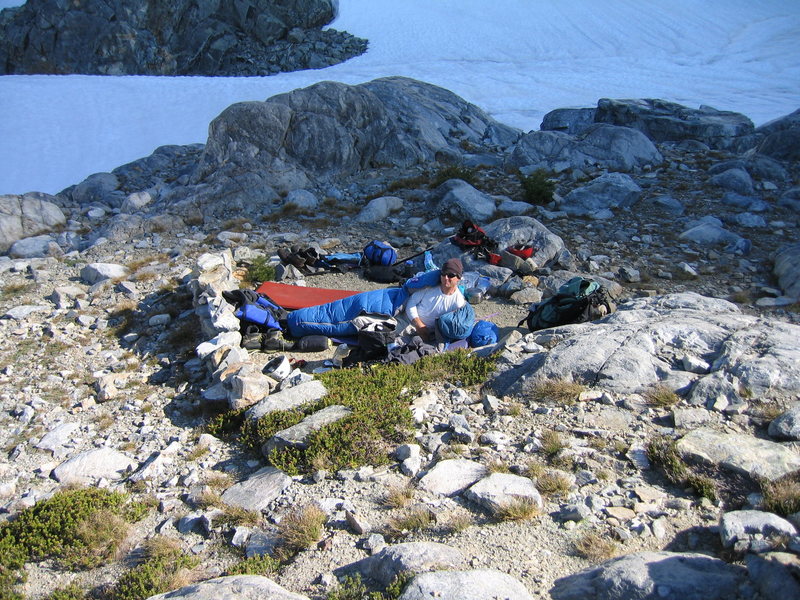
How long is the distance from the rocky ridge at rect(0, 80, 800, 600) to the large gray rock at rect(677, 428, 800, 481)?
2 cm

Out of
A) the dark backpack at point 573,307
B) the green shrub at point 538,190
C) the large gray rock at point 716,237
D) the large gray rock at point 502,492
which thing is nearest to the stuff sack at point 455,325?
the dark backpack at point 573,307

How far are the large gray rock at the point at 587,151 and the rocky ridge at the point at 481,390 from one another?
239cm

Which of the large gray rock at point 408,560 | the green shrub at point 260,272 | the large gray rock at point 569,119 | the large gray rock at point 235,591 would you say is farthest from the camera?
the large gray rock at point 569,119

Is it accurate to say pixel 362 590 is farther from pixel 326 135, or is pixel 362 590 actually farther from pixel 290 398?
pixel 326 135

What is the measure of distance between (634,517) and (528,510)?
2.44 feet

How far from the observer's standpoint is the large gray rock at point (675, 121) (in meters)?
21.2

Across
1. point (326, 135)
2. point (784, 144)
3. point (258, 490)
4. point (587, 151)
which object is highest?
point (784, 144)

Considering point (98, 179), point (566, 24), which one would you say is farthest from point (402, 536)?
point (566, 24)

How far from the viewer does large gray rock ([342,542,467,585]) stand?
3832 millimetres

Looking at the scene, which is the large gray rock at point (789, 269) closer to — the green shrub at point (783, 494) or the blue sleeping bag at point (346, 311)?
the blue sleeping bag at point (346, 311)

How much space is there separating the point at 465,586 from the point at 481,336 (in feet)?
15.8

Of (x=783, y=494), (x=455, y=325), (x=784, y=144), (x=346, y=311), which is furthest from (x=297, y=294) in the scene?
(x=784, y=144)

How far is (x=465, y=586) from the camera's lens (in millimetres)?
3502

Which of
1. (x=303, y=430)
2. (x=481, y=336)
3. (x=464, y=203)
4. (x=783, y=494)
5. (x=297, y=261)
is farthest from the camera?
(x=464, y=203)
